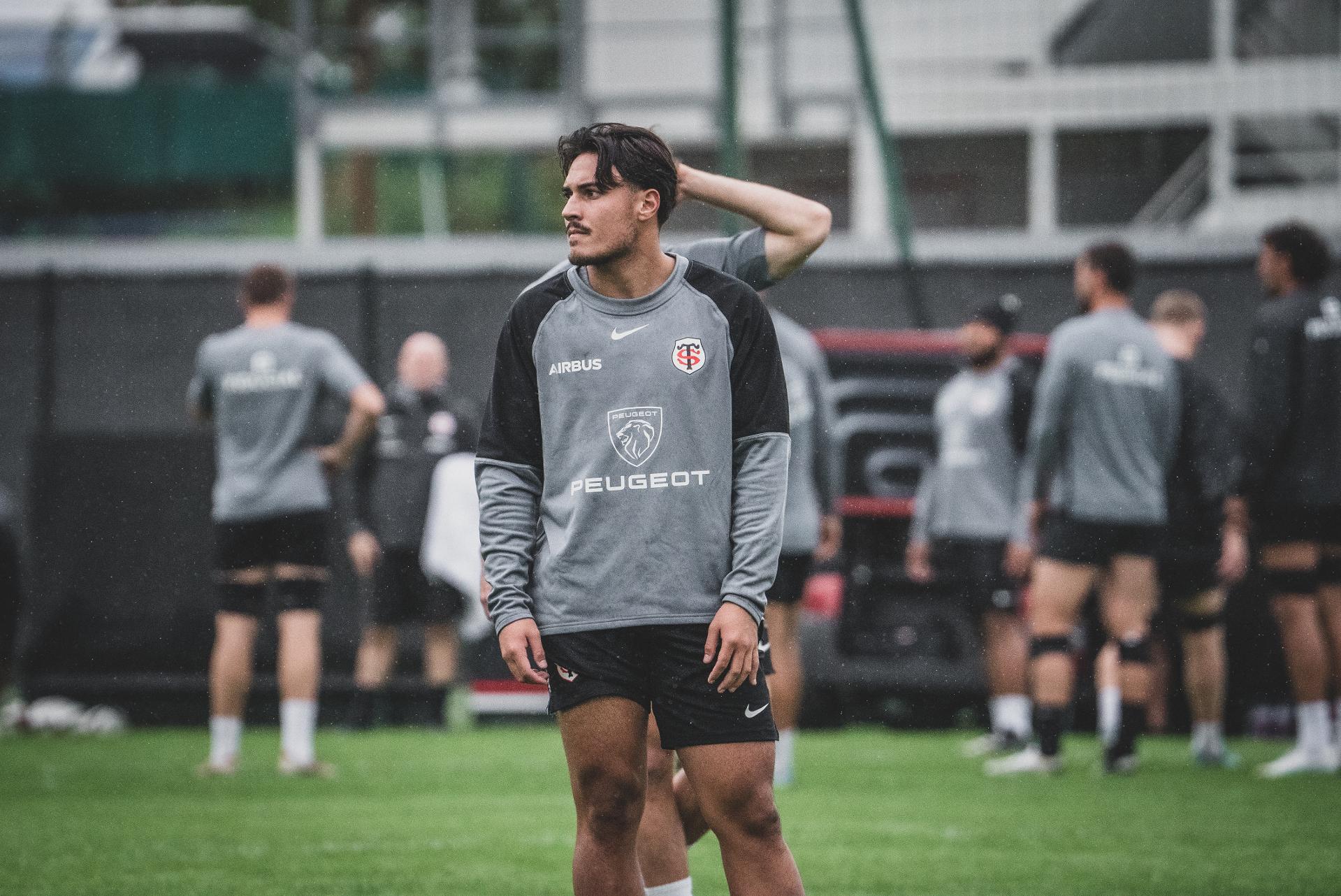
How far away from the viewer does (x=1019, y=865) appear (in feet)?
18.2

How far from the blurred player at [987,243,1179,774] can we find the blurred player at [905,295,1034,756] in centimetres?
121

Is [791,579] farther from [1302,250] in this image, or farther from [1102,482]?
[1302,250]

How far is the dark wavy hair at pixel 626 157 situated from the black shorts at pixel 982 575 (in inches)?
239

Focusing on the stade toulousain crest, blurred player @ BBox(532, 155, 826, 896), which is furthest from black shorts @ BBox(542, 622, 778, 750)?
the stade toulousain crest

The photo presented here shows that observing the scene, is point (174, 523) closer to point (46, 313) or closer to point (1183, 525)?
point (46, 313)

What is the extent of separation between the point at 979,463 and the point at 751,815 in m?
6.28

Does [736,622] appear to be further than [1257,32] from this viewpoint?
No

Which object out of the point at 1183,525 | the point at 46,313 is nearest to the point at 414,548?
the point at 46,313

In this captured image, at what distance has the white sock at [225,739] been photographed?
312 inches

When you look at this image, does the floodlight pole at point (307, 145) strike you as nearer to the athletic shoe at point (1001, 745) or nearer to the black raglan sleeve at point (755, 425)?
the athletic shoe at point (1001, 745)

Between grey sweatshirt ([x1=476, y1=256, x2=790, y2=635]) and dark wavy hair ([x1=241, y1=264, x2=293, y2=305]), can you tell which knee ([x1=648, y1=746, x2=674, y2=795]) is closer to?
grey sweatshirt ([x1=476, y1=256, x2=790, y2=635])

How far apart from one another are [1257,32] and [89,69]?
37.1ft

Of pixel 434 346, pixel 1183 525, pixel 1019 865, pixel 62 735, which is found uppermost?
pixel 434 346

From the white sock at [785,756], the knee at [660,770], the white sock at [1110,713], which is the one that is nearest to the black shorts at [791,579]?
the white sock at [785,756]
